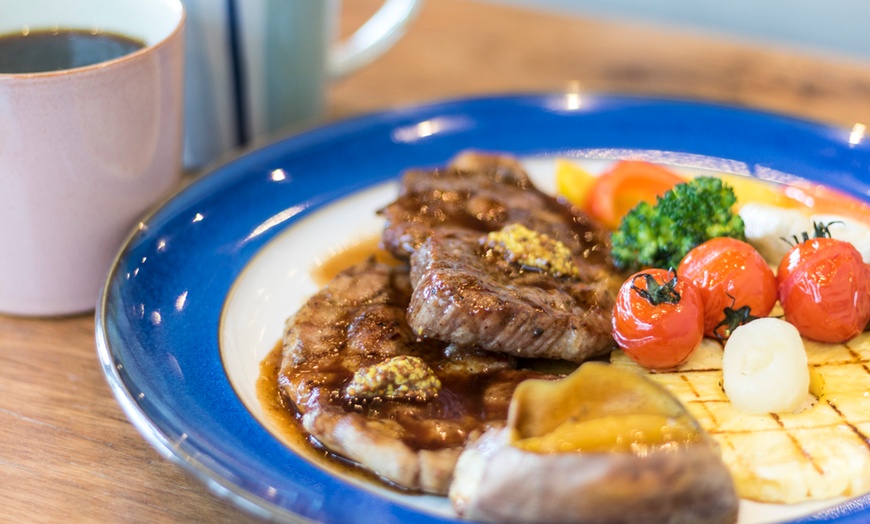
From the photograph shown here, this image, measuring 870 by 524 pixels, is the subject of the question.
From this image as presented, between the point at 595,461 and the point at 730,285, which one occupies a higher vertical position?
the point at 595,461

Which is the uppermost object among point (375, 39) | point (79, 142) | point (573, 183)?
point (79, 142)

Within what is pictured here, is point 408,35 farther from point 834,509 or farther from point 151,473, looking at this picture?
point 834,509

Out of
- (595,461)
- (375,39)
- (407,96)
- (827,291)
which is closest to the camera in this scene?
(595,461)

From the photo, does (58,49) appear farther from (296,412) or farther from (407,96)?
(407,96)

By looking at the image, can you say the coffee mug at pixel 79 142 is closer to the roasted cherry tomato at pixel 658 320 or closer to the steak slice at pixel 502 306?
the steak slice at pixel 502 306

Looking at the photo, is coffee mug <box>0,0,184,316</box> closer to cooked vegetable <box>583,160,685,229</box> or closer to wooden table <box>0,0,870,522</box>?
wooden table <box>0,0,870,522</box>

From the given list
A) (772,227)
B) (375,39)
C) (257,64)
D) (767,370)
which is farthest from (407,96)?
(767,370)
